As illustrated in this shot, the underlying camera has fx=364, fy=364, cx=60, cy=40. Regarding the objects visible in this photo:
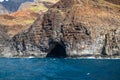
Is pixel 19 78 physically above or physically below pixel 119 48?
above

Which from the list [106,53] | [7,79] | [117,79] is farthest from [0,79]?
[106,53]

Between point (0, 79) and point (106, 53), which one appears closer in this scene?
point (0, 79)

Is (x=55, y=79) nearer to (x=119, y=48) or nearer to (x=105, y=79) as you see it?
(x=105, y=79)

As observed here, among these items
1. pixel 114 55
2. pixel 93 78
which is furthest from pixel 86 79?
pixel 114 55

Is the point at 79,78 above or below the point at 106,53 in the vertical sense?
above

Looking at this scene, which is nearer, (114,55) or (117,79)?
(117,79)

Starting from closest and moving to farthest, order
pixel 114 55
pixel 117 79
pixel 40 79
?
pixel 117 79 → pixel 40 79 → pixel 114 55

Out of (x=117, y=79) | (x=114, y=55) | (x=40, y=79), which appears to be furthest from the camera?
(x=114, y=55)

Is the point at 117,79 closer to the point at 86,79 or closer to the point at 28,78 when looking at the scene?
the point at 86,79
